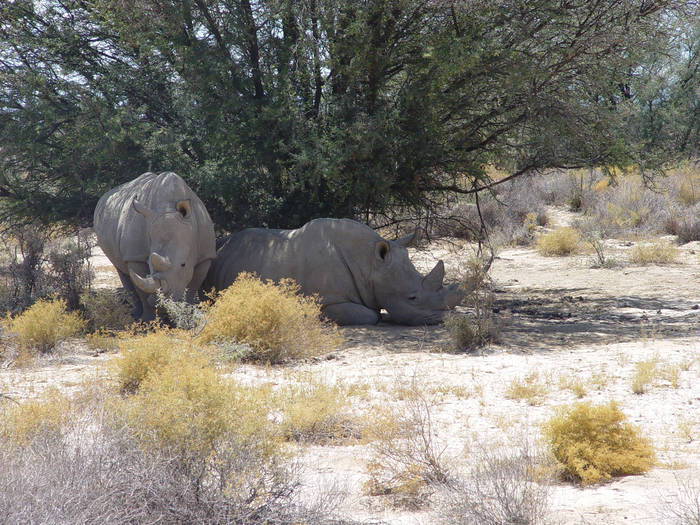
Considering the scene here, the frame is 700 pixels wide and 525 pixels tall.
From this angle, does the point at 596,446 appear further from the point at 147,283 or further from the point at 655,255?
the point at 655,255

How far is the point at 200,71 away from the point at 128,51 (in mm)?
2368

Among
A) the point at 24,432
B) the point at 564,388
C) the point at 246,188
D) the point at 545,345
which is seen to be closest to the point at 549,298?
the point at 545,345

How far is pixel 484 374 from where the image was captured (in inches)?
268

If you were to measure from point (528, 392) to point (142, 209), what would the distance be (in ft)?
17.4

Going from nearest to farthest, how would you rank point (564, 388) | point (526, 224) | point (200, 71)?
1. point (564, 388)
2. point (200, 71)
3. point (526, 224)

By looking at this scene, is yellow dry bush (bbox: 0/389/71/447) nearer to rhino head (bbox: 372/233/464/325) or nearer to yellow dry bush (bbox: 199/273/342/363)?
yellow dry bush (bbox: 199/273/342/363)

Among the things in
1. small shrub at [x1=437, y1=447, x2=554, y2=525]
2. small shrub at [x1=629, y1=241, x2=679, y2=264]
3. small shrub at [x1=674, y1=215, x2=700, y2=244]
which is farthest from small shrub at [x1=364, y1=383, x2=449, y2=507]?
small shrub at [x1=674, y1=215, x2=700, y2=244]

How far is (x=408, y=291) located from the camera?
1030 cm

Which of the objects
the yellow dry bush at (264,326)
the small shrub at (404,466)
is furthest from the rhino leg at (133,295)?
the small shrub at (404,466)

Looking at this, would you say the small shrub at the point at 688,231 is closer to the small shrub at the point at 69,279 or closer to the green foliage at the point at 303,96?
the green foliage at the point at 303,96

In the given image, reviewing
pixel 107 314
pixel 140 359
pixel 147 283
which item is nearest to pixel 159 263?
pixel 147 283

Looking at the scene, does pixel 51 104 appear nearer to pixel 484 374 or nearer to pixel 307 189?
pixel 307 189

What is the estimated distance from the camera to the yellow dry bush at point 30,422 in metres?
4.08

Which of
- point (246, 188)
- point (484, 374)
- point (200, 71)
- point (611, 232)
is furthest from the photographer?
point (611, 232)
